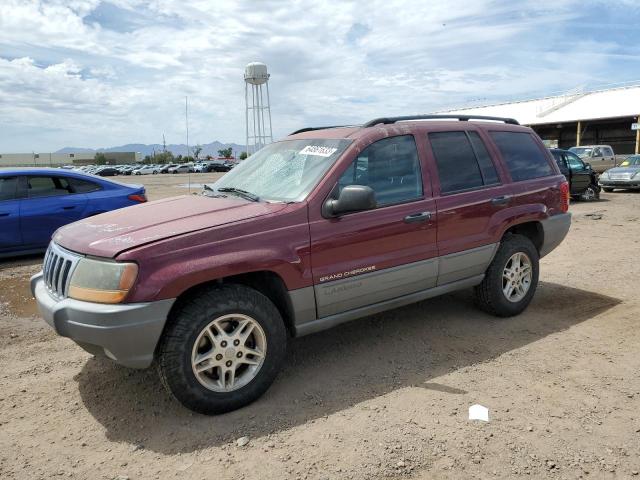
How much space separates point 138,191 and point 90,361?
5.02 metres

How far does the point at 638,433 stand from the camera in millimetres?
3086

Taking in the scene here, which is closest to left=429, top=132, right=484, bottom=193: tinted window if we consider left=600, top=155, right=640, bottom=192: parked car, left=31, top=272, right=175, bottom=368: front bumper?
left=31, top=272, right=175, bottom=368: front bumper

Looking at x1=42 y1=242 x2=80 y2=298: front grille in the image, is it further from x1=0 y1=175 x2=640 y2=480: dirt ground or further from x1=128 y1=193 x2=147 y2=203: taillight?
x1=128 y1=193 x2=147 y2=203: taillight

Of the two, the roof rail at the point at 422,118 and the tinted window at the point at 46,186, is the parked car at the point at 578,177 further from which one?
the tinted window at the point at 46,186

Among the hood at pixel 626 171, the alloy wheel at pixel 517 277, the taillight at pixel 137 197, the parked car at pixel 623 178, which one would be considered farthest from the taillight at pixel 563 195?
the hood at pixel 626 171

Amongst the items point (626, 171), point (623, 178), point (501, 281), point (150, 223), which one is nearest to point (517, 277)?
point (501, 281)

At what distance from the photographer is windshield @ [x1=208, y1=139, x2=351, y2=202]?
3.90 meters

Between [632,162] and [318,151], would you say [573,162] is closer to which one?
Result: [632,162]

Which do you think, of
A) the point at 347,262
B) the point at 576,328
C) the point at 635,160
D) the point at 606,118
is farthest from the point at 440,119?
the point at 606,118

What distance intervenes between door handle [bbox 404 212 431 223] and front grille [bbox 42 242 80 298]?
94.4 inches

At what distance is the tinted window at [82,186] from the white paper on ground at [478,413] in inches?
280

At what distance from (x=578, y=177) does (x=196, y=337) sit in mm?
15720

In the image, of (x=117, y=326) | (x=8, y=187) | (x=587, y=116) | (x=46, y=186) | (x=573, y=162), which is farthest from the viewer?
(x=587, y=116)

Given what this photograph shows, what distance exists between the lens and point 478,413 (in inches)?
131
